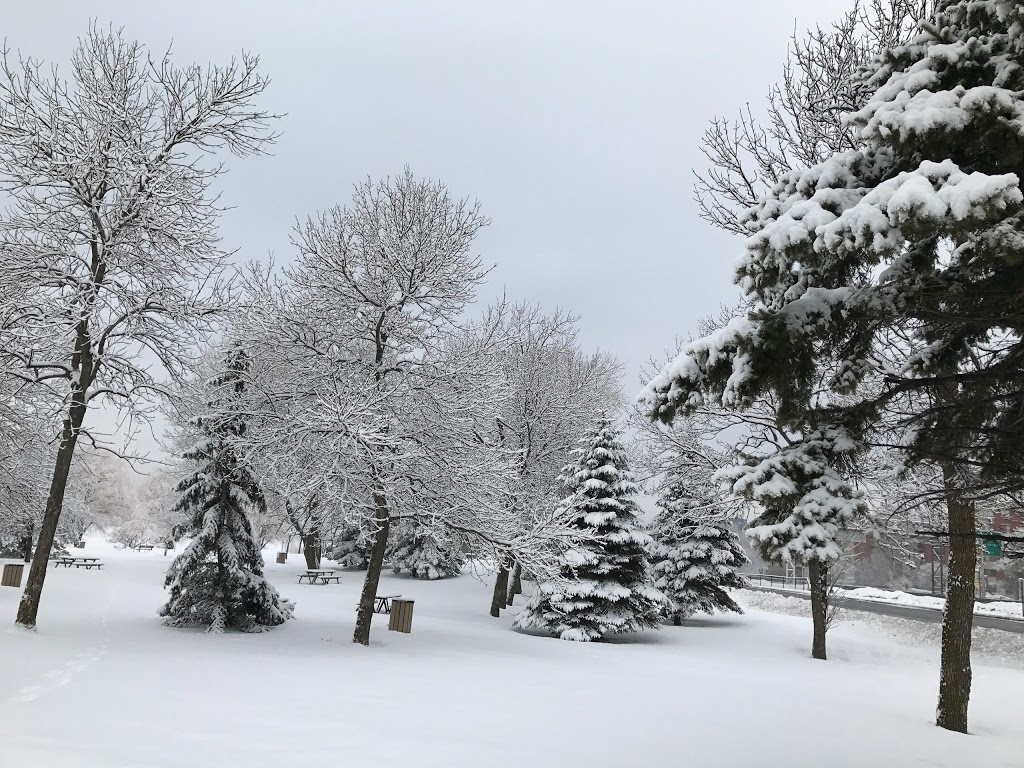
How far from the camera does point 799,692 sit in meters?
11.9

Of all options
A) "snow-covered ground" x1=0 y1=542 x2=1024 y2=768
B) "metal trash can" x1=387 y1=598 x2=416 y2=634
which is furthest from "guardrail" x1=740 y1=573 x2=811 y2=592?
"metal trash can" x1=387 y1=598 x2=416 y2=634

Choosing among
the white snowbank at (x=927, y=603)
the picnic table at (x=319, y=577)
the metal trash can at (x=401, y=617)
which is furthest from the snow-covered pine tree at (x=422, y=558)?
the white snowbank at (x=927, y=603)

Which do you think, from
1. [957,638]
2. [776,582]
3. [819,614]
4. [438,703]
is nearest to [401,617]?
[438,703]

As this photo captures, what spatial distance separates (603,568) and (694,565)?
612 cm

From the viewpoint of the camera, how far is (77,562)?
107ft

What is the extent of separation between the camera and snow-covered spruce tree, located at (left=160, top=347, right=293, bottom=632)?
14.0 metres

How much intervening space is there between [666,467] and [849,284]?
13.9 metres

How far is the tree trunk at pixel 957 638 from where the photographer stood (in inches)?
371

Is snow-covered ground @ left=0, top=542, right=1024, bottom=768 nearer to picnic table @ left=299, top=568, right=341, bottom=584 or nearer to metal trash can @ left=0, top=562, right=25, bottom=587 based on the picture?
metal trash can @ left=0, top=562, right=25, bottom=587

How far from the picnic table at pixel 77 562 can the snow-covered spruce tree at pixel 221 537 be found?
19.5 meters

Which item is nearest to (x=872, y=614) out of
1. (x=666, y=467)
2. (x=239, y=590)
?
(x=666, y=467)

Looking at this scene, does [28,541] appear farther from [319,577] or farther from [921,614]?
[921,614]

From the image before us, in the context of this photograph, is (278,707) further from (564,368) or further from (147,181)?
(564,368)

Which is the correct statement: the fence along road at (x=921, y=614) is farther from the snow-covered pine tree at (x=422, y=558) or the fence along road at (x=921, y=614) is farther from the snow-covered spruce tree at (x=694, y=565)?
the snow-covered pine tree at (x=422, y=558)
